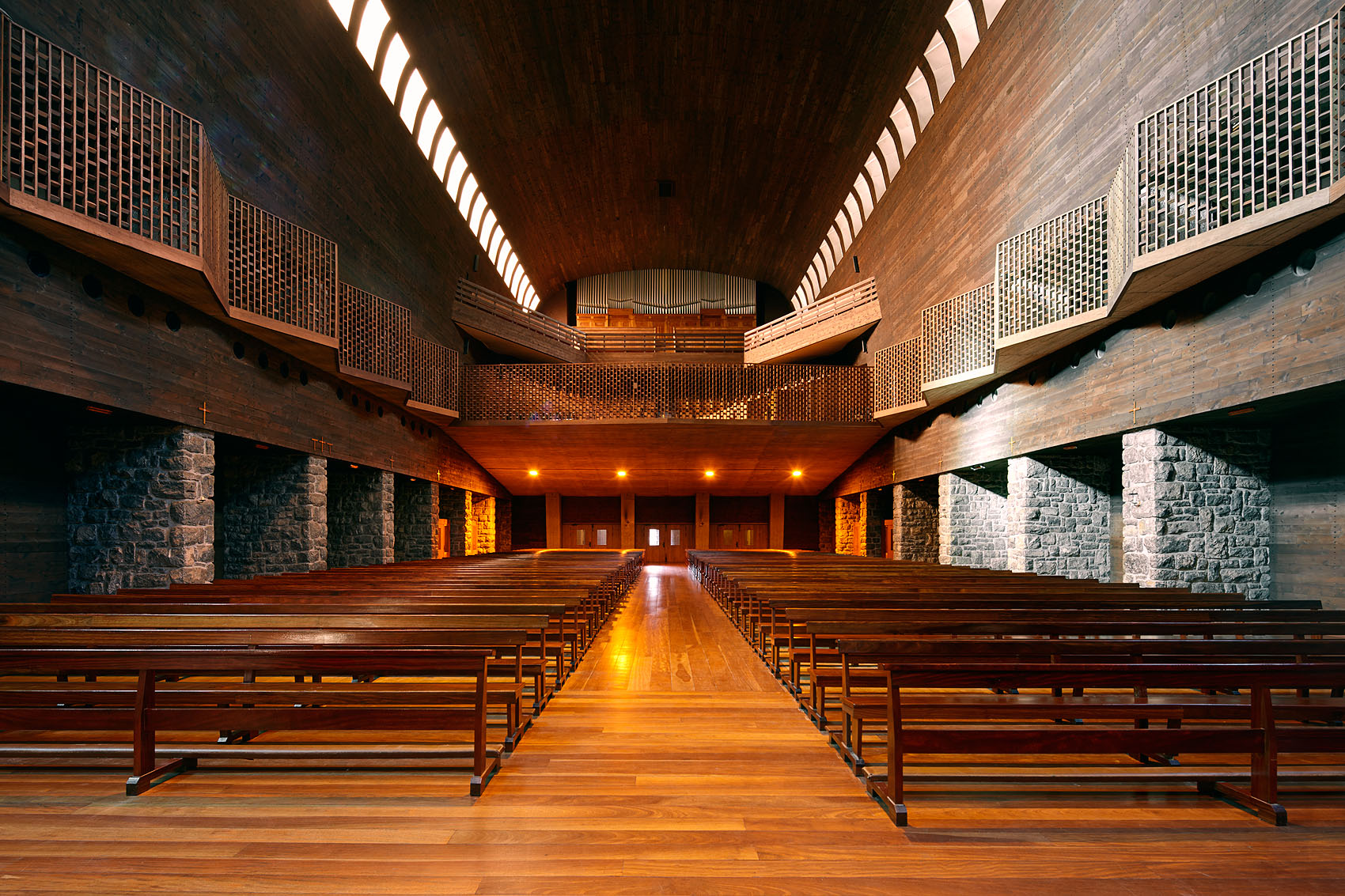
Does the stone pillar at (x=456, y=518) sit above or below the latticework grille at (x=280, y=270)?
below

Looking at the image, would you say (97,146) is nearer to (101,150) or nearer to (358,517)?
(101,150)

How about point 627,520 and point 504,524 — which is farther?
point 504,524

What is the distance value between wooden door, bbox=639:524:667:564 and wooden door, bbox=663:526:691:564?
11cm

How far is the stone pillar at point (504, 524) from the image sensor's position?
21.3 m

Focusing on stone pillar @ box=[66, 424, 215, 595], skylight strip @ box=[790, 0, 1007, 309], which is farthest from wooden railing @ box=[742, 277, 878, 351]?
stone pillar @ box=[66, 424, 215, 595]

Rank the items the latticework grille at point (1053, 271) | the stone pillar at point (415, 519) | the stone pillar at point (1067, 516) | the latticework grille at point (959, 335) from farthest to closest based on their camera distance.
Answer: the stone pillar at point (415, 519) → the latticework grille at point (959, 335) → the stone pillar at point (1067, 516) → the latticework grille at point (1053, 271)

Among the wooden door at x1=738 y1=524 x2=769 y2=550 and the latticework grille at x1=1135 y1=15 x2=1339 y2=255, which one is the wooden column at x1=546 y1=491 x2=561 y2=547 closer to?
the wooden door at x1=738 y1=524 x2=769 y2=550

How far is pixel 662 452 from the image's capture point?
57.2 feet

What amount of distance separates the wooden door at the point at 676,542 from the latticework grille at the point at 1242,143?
16918mm

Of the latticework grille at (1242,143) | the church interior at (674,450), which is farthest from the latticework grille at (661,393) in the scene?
the latticework grille at (1242,143)

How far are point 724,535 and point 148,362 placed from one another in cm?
1720

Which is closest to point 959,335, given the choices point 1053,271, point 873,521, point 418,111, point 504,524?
point 1053,271

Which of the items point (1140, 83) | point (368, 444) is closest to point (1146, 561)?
point (1140, 83)

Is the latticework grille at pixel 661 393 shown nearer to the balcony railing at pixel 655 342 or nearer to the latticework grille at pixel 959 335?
the latticework grille at pixel 959 335
